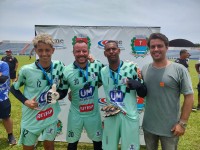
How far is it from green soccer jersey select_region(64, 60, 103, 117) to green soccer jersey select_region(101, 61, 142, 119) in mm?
442

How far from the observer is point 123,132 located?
3475mm

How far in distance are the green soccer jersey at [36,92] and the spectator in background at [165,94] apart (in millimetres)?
1429

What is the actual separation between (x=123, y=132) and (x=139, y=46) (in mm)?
2294

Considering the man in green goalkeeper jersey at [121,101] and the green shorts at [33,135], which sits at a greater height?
the man in green goalkeeper jersey at [121,101]

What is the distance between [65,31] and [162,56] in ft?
9.24

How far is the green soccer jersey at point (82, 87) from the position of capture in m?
3.86

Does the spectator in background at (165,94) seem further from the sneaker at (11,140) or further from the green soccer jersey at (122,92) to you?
the sneaker at (11,140)

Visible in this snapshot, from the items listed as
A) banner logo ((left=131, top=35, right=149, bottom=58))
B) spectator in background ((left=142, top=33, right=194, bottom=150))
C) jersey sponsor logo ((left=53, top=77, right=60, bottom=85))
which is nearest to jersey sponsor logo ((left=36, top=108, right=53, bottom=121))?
Result: jersey sponsor logo ((left=53, top=77, right=60, bottom=85))

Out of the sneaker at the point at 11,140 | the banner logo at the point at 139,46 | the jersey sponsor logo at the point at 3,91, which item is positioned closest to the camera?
the banner logo at the point at 139,46

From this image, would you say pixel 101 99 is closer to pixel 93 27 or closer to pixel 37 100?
pixel 93 27

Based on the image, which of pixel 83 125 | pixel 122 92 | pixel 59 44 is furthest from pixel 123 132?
pixel 59 44

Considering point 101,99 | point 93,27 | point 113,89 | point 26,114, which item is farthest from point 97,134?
point 93,27

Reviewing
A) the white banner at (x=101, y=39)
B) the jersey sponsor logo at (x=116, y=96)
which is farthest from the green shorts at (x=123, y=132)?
the white banner at (x=101, y=39)

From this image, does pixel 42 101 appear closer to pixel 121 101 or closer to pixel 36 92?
pixel 36 92
